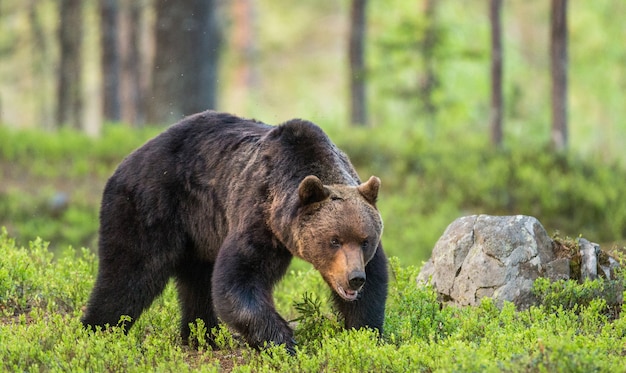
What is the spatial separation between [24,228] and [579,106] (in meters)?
32.2

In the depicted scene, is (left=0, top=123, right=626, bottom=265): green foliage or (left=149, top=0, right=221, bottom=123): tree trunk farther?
(left=149, top=0, right=221, bottom=123): tree trunk

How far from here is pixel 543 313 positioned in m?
6.76

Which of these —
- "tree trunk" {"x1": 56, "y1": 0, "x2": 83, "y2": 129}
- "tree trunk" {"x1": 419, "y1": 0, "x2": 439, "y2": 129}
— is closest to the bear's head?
"tree trunk" {"x1": 419, "y1": 0, "x2": 439, "y2": 129}

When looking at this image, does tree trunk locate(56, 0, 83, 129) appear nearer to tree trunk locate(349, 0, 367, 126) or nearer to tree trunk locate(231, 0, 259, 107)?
tree trunk locate(231, 0, 259, 107)

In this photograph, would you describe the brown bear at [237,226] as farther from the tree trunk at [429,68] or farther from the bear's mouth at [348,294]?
the tree trunk at [429,68]

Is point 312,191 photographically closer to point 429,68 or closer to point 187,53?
point 187,53

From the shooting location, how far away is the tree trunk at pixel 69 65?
82.8ft

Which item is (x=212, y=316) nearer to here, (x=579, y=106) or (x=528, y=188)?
(x=528, y=188)

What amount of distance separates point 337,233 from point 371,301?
720 millimetres

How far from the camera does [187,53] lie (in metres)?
17.7

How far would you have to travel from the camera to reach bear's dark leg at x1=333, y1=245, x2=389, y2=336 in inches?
245

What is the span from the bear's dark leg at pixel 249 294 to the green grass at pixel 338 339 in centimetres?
17

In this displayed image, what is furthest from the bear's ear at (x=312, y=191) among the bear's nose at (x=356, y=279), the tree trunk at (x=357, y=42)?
the tree trunk at (x=357, y=42)

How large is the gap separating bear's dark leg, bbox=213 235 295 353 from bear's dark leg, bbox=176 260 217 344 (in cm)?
118
